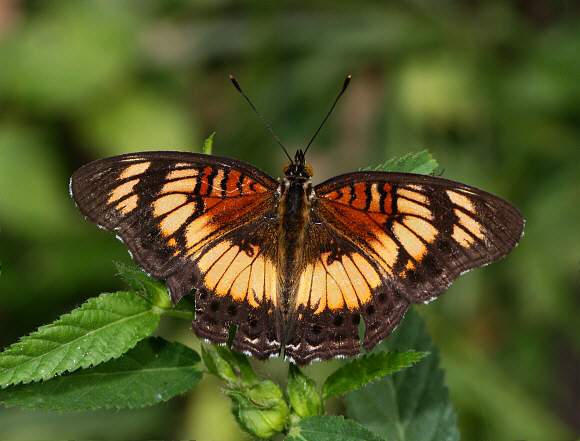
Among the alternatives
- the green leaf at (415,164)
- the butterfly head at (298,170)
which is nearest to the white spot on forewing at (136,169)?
the butterfly head at (298,170)

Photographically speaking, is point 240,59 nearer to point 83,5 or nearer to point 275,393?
point 83,5

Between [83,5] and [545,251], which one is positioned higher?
[83,5]

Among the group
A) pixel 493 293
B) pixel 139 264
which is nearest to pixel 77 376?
pixel 139 264

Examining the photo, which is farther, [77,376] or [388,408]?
[388,408]

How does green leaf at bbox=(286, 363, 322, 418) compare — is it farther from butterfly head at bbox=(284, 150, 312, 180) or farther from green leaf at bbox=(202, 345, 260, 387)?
butterfly head at bbox=(284, 150, 312, 180)

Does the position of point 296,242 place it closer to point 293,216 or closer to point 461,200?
point 293,216

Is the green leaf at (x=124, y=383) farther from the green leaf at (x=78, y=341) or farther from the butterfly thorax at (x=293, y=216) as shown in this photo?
the butterfly thorax at (x=293, y=216)
